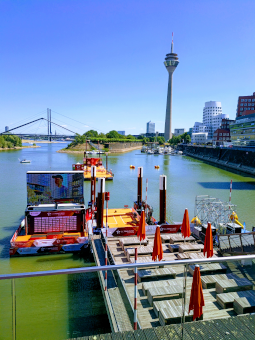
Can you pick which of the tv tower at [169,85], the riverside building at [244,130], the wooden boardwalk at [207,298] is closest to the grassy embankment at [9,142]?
the tv tower at [169,85]

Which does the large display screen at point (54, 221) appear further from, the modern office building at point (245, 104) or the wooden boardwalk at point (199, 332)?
the modern office building at point (245, 104)

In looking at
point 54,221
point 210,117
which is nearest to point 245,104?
point 210,117

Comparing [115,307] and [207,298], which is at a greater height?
[207,298]

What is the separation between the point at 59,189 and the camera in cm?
1473

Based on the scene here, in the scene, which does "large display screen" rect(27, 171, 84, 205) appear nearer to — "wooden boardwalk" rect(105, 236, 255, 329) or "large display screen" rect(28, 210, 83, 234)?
"large display screen" rect(28, 210, 83, 234)

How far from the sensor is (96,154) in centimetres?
9700

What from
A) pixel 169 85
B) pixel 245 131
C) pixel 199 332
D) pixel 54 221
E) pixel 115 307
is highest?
pixel 169 85

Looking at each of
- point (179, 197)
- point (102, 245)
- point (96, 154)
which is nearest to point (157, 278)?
point (102, 245)

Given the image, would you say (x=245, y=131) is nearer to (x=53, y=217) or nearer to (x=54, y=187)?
(x=54, y=187)

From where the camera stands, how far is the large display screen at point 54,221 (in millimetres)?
13633

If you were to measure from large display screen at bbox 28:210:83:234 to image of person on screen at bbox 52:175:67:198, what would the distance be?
128cm

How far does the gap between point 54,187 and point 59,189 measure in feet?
0.89

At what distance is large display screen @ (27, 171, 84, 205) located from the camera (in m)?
14.5

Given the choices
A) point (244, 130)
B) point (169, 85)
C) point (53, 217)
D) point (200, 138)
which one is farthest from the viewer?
point (169, 85)
